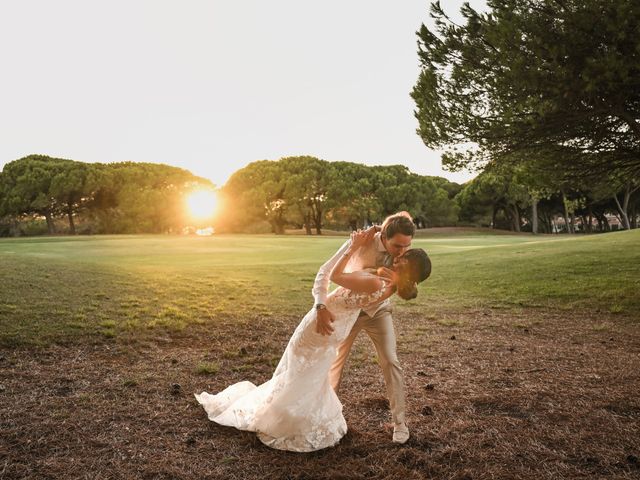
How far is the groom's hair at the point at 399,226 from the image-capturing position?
438cm

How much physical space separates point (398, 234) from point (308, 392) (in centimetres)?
184

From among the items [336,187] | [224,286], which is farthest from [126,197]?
[224,286]

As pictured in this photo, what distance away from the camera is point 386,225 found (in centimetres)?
456

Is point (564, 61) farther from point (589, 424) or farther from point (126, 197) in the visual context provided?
point (126, 197)

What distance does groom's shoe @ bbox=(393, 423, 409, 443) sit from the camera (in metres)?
5.00

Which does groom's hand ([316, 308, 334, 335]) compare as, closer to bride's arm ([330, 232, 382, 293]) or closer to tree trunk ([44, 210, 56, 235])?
bride's arm ([330, 232, 382, 293])

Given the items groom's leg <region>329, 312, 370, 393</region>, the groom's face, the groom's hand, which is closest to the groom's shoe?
groom's leg <region>329, 312, 370, 393</region>

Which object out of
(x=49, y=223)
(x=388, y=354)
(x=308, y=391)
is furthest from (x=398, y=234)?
(x=49, y=223)

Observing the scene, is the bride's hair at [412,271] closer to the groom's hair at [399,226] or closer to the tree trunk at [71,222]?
the groom's hair at [399,226]

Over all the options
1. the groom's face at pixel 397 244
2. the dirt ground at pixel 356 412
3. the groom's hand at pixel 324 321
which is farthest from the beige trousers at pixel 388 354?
the groom's face at pixel 397 244

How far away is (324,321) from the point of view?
4621 mm

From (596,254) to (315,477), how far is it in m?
21.7

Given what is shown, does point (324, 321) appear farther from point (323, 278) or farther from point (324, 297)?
point (323, 278)

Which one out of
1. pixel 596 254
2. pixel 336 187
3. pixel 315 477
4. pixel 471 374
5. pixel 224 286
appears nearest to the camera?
pixel 315 477
